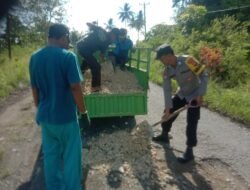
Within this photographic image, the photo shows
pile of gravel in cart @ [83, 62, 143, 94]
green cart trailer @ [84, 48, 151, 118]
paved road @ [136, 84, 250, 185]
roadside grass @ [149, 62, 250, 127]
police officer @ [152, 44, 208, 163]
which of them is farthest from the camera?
roadside grass @ [149, 62, 250, 127]

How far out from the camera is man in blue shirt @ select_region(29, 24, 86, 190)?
3.56m

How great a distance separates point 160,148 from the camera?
19.2 ft

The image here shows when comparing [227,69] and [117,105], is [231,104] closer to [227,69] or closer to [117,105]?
[117,105]

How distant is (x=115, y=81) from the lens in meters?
7.87

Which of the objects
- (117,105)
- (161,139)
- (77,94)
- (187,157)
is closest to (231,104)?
(161,139)

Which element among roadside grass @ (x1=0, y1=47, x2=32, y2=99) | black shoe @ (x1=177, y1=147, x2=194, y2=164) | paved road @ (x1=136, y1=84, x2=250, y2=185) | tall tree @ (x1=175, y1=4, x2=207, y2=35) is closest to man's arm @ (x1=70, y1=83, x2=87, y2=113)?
black shoe @ (x1=177, y1=147, x2=194, y2=164)

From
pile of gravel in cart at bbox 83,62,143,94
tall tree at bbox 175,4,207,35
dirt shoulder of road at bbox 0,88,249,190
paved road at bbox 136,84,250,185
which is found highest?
tall tree at bbox 175,4,207,35

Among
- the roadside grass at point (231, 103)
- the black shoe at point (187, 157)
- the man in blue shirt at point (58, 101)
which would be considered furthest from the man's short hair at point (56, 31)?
the roadside grass at point (231, 103)

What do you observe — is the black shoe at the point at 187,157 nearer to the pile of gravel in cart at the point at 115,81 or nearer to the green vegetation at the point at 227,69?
the pile of gravel in cart at the point at 115,81

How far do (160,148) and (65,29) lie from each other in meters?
2.86

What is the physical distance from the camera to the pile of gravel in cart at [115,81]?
702 centimetres

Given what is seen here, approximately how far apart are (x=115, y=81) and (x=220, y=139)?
255 centimetres

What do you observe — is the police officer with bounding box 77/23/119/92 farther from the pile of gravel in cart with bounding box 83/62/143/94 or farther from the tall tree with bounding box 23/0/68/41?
the tall tree with bounding box 23/0/68/41

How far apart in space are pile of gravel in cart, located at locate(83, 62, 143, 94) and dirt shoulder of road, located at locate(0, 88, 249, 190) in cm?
70
